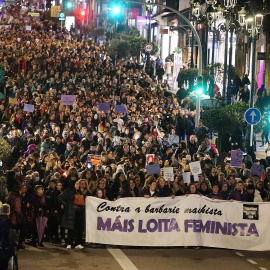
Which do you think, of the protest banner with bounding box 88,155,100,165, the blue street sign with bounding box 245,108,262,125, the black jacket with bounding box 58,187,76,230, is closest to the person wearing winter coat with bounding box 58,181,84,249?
the black jacket with bounding box 58,187,76,230

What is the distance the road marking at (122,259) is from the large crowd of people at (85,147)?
2.49 ft

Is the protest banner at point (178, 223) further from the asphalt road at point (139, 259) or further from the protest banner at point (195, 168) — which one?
the protest banner at point (195, 168)

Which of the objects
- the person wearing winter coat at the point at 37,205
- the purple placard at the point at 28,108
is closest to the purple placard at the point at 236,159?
the person wearing winter coat at the point at 37,205

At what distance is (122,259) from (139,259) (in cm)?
30

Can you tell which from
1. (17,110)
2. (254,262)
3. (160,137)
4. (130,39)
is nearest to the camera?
(254,262)

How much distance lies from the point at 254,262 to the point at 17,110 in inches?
581

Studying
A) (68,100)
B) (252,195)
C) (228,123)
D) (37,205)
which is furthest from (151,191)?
(68,100)

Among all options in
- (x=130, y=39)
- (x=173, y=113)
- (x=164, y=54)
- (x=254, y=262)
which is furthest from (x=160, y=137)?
(x=164, y=54)

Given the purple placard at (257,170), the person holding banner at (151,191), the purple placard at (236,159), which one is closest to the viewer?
the person holding banner at (151,191)

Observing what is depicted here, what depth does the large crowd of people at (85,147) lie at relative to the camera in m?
16.7

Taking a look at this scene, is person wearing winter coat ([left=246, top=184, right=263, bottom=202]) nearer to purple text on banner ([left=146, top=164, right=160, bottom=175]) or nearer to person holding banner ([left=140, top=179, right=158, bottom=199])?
person holding banner ([left=140, top=179, right=158, bottom=199])

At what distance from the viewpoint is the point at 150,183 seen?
678 inches

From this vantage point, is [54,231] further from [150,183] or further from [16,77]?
[16,77]

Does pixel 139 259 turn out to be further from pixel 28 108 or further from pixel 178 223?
pixel 28 108
